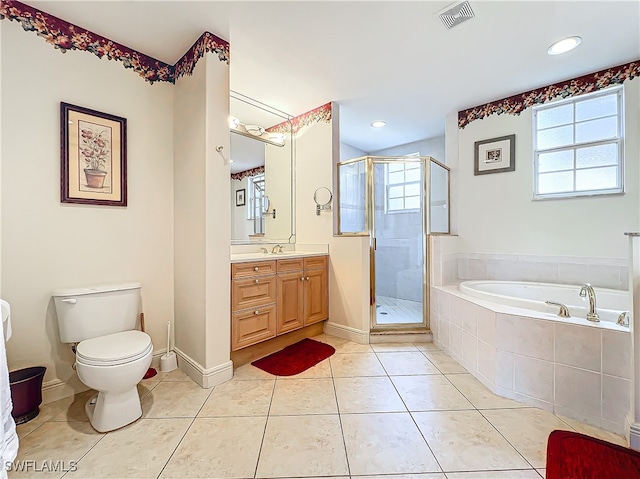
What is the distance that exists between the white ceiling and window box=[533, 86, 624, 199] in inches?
11.2

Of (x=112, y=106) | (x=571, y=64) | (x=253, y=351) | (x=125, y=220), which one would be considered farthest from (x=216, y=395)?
(x=571, y=64)

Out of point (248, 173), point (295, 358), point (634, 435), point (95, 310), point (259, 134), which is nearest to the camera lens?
point (634, 435)

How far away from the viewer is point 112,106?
1938 mm

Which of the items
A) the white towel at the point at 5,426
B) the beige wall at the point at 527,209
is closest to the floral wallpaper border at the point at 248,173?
the white towel at the point at 5,426

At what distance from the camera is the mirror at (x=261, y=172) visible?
2541mm

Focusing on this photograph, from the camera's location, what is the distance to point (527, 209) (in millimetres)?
2666

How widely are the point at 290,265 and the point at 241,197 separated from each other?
771 millimetres

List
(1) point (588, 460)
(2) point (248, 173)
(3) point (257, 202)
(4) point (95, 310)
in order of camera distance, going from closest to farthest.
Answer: (1) point (588, 460) → (4) point (95, 310) → (2) point (248, 173) → (3) point (257, 202)

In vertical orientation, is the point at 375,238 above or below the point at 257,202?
below

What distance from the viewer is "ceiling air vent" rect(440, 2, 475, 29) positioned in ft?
5.30

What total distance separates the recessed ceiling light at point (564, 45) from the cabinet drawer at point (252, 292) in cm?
272

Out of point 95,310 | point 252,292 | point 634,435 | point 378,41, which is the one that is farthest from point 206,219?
point 634,435

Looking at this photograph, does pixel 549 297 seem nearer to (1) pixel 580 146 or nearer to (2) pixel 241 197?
(1) pixel 580 146

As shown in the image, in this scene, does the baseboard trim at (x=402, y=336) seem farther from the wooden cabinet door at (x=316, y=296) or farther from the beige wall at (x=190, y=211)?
the beige wall at (x=190, y=211)
